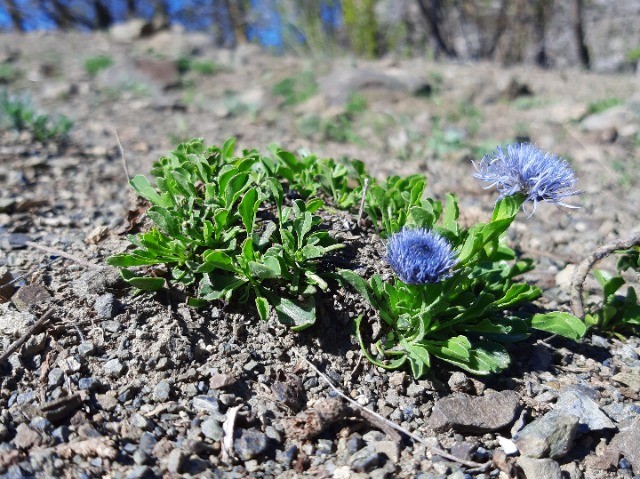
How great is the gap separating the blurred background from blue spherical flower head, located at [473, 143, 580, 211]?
7286 millimetres

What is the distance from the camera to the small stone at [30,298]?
2.43 m

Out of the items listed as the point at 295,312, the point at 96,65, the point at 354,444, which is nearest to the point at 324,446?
the point at 354,444

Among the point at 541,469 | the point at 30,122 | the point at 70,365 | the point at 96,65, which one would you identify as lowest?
the point at 541,469

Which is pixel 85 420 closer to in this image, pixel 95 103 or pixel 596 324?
pixel 596 324

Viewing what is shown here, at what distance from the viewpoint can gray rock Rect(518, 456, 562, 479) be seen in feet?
6.84

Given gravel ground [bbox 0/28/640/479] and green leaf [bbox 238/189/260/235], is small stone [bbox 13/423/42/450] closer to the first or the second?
gravel ground [bbox 0/28/640/479]

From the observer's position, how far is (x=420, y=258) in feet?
6.95

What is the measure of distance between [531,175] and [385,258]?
56 cm

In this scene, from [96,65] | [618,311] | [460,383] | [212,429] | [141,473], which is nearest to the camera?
[141,473]

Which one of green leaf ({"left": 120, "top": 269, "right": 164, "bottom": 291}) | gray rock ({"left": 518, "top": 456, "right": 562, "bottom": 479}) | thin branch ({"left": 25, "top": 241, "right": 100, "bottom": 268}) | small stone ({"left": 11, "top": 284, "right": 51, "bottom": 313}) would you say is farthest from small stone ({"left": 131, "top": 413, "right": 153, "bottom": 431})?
gray rock ({"left": 518, "top": 456, "right": 562, "bottom": 479})

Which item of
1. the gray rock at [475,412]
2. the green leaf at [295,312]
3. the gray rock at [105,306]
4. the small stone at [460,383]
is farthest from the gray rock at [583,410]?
the gray rock at [105,306]

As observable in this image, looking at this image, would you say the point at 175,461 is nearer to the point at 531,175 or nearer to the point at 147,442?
the point at 147,442

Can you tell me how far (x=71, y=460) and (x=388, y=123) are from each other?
4.24 meters

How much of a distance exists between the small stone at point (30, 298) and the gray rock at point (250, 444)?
921mm
